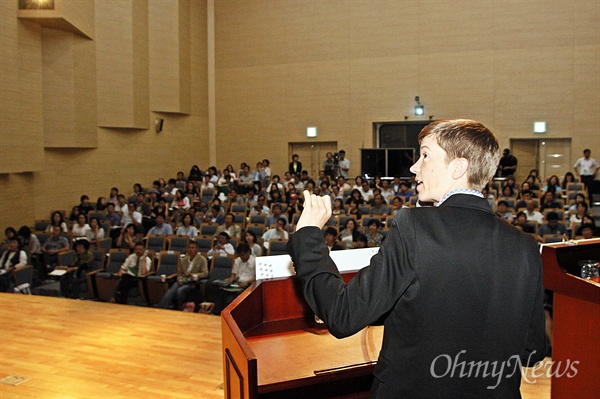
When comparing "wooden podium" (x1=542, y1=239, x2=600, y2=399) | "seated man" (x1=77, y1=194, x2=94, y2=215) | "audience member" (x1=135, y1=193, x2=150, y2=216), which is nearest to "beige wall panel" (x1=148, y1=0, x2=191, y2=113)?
"audience member" (x1=135, y1=193, x2=150, y2=216)

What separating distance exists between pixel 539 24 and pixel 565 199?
14.7ft

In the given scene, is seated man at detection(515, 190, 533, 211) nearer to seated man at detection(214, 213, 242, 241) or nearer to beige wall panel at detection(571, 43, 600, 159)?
beige wall panel at detection(571, 43, 600, 159)

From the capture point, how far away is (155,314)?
17.3 ft

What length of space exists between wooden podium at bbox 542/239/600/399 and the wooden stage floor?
1.12 m

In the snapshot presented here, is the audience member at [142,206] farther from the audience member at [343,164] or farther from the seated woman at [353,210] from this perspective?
the audience member at [343,164]

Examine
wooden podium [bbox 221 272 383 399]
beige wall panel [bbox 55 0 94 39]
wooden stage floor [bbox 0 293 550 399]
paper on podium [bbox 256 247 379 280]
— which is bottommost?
wooden stage floor [bbox 0 293 550 399]

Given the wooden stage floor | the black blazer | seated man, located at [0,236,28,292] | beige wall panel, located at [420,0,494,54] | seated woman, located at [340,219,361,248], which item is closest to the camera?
the black blazer

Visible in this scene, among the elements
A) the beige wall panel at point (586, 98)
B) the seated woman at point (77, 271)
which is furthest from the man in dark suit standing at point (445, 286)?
the beige wall panel at point (586, 98)

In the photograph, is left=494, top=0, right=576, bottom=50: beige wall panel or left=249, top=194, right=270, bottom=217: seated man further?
left=494, top=0, right=576, bottom=50: beige wall panel

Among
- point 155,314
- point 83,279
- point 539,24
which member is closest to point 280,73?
point 539,24

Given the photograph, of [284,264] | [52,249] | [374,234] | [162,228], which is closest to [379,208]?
[374,234]

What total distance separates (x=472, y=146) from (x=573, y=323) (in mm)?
1478

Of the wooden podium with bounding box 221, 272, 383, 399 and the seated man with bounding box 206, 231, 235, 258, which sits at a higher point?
the wooden podium with bounding box 221, 272, 383, 399

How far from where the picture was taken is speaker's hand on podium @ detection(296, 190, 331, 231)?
1129 mm
